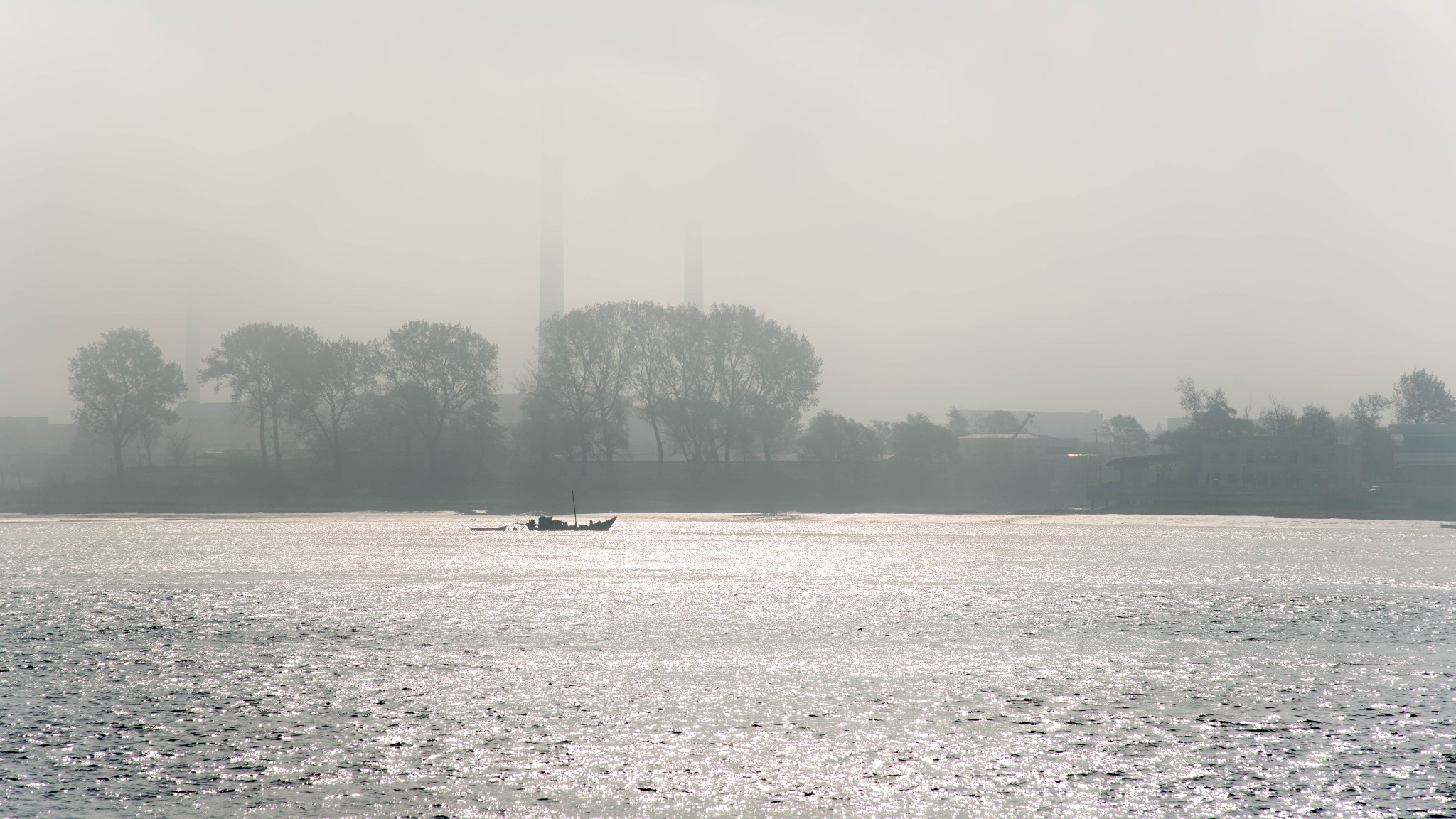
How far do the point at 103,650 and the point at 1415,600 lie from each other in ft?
168

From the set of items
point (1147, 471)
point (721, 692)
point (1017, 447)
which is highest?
point (1017, 447)

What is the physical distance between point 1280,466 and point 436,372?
88608 millimetres

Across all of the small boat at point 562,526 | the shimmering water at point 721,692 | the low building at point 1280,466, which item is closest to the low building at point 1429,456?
the low building at point 1280,466

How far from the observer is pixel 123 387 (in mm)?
109875

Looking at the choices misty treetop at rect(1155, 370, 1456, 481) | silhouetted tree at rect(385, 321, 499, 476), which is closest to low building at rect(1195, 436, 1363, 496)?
misty treetop at rect(1155, 370, 1456, 481)

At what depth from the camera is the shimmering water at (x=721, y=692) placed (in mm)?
19844

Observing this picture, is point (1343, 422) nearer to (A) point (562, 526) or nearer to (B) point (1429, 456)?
(B) point (1429, 456)

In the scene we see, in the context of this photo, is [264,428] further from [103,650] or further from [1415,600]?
[1415,600]

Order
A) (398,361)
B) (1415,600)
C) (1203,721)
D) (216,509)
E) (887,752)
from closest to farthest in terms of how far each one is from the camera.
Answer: (887,752)
(1203,721)
(1415,600)
(398,361)
(216,509)

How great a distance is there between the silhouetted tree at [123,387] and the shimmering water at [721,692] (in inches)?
2088

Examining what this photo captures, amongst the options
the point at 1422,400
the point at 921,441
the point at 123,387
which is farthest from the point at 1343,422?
the point at 123,387

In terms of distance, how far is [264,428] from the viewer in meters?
111

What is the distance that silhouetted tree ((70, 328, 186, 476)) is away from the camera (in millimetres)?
108438

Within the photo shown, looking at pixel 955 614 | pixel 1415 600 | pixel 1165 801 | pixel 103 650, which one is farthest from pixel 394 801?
pixel 1415 600
